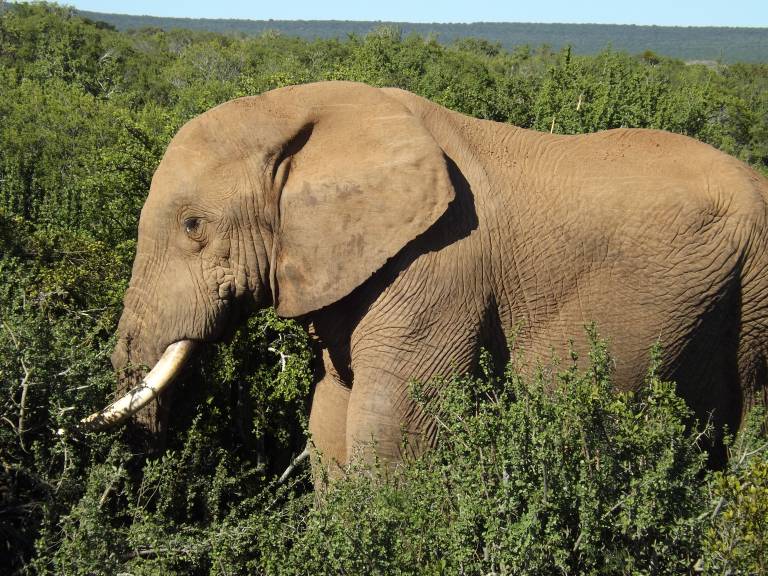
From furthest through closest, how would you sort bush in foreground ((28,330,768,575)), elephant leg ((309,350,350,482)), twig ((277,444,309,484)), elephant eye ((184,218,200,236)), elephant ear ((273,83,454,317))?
1. twig ((277,444,309,484))
2. elephant leg ((309,350,350,482))
3. elephant eye ((184,218,200,236))
4. elephant ear ((273,83,454,317))
5. bush in foreground ((28,330,768,575))

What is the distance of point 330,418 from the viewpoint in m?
5.64

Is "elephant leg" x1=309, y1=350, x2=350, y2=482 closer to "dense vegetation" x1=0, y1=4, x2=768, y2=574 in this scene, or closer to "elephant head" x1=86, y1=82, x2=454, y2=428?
"dense vegetation" x1=0, y1=4, x2=768, y2=574

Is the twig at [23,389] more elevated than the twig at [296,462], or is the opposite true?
the twig at [23,389]

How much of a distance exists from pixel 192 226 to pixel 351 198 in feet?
2.46

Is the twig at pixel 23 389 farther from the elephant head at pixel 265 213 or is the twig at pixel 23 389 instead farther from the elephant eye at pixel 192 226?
the elephant eye at pixel 192 226

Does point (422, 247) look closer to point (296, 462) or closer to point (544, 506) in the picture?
point (544, 506)

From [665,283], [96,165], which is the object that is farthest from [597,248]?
[96,165]

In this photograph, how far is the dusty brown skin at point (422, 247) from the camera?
4.75 m

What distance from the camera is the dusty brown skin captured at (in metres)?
4.75

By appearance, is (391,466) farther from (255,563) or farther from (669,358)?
(669,358)

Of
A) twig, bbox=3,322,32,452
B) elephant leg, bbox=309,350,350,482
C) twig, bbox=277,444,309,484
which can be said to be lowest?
twig, bbox=277,444,309,484

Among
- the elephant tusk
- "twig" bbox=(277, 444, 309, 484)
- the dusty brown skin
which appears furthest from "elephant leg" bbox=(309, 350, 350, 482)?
the elephant tusk

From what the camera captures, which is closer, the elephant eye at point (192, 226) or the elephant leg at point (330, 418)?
the elephant eye at point (192, 226)

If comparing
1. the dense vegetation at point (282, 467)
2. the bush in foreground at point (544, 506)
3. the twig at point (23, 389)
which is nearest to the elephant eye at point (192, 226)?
the dense vegetation at point (282, 467)
